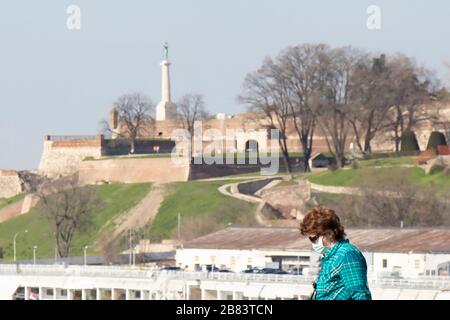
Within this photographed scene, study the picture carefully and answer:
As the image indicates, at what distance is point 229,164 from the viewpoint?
302 feet

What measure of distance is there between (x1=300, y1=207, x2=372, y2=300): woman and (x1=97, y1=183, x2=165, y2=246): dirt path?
225 ft

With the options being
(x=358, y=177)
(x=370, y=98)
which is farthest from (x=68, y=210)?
(x=370, y=98)

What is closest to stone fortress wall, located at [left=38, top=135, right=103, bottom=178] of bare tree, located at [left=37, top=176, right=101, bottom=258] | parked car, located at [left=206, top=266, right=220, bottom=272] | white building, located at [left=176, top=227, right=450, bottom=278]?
bare tree, located at [left=37, top=176, right=101, bottom=258]

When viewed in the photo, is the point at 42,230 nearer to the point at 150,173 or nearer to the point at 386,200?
the point at 150,173

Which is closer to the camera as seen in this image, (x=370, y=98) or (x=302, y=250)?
(x=302, y=250)

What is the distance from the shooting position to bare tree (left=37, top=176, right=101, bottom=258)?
7456cm

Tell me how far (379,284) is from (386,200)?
89.7ft

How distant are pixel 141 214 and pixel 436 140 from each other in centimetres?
1517

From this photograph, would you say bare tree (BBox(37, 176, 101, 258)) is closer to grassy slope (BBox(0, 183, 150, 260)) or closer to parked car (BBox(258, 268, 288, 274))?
grassy slope (BBox(0, 183, 150, 260))

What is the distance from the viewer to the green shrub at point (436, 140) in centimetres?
8250

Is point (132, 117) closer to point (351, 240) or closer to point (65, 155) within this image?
point (65, 155)

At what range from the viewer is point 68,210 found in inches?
3027

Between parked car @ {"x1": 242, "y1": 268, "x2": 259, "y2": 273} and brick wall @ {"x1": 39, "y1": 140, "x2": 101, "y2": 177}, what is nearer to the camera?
parked car @ {"x1": 242, "y1": 268, "x2": 259, "y2": 273}
